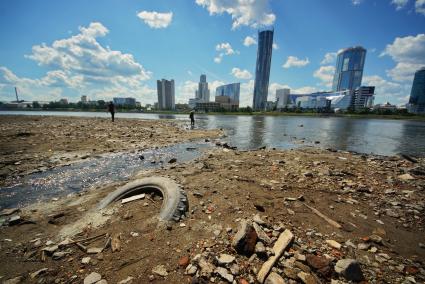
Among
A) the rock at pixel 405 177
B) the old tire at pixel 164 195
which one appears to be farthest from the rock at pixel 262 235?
the rock at pixel 405 177

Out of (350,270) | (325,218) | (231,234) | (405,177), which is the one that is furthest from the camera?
(405,177)

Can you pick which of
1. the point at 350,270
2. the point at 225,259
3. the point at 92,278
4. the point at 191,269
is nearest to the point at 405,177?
the point at 350,270

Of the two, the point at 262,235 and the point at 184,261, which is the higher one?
the point at 262,235

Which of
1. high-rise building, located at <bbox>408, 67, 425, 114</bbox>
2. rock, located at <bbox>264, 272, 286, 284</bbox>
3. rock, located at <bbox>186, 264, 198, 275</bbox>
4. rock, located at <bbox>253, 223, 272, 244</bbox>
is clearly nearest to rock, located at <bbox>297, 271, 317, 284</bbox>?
rock, located at <bbox>264, 272, 286, 284</bbox>

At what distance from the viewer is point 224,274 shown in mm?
2838

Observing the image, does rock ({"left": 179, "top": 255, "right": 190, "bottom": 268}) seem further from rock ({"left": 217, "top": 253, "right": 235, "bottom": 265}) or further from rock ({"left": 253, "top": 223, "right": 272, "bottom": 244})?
rock ({"left": 253, "top": 223, "right": 272, "bottom": 244})

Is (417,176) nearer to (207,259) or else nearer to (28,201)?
(207,259)

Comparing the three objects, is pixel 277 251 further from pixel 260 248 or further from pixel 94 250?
pixel 94 250

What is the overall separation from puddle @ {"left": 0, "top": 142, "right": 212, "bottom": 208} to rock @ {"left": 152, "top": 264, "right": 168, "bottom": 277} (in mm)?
5078

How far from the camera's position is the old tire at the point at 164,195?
4.30 metres

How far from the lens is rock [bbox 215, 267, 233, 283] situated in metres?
2.78

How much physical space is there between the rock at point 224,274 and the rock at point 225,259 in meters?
0.10

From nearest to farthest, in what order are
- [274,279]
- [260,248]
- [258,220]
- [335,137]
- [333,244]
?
[274,279] < [260,248] < [333,244] < [258,220] < [335,137]

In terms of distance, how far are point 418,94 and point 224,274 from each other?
811ft
